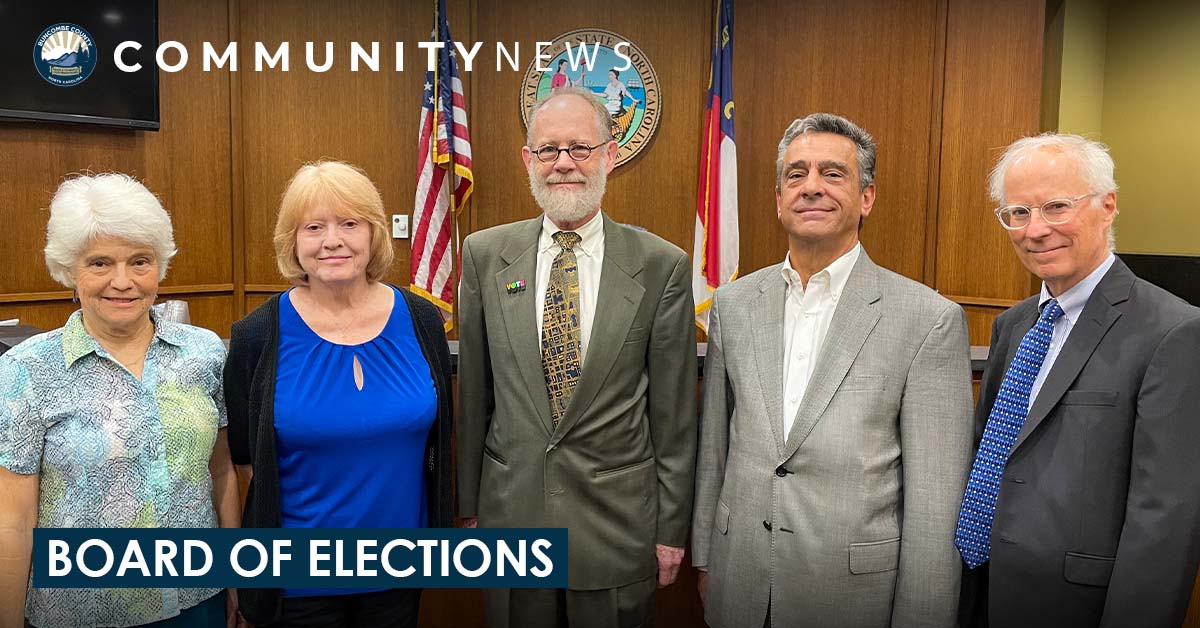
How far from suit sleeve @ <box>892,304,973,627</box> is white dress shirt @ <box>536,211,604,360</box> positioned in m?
0.66

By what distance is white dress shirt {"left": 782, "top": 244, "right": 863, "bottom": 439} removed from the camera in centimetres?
179

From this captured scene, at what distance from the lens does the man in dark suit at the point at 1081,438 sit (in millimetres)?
1497

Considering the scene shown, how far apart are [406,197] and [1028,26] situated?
3745mm

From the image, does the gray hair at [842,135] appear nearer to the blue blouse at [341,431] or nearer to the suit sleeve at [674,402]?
the suit sleeve at [674,402]

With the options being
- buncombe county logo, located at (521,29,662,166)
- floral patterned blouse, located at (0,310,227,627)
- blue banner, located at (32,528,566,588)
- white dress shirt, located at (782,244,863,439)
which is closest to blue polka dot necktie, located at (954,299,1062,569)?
white dress shirt, located at (782,244,863,439)

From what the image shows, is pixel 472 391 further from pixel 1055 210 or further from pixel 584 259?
pixel 1055 210

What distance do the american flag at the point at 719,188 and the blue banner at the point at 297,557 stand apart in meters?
3.44

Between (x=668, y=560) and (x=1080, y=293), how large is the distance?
977 millimetres

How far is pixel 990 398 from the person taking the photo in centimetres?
186

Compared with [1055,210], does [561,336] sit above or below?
below

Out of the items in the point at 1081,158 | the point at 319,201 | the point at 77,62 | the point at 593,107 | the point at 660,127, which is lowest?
the point at 319,201

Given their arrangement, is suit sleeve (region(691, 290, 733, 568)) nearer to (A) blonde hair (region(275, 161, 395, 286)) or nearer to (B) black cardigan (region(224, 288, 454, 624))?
(B) black cardigan (region(224, 288, 454, 624))

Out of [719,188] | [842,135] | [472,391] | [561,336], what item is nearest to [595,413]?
[561,336]

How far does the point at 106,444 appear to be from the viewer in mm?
1591
